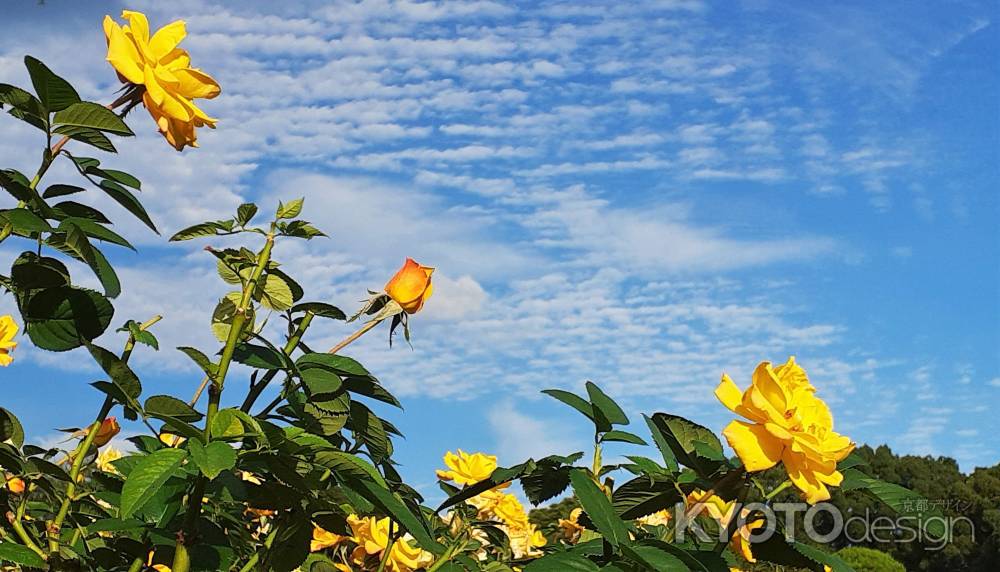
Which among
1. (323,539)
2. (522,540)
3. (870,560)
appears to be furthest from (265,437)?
(870,560)

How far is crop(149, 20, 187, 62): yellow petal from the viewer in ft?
4.35

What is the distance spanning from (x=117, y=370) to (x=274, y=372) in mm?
180

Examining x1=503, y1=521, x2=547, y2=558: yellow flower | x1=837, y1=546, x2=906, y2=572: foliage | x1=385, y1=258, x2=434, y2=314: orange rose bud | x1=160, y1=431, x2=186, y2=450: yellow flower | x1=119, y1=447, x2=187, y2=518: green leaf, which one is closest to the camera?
x1=119, y1=447, x2=187, y2=518: green leaf

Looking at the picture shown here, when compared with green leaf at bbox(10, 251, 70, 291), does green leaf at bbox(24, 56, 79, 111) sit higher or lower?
higher

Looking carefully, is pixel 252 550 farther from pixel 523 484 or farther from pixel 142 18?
pixel 142 18

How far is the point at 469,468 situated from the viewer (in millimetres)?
2070

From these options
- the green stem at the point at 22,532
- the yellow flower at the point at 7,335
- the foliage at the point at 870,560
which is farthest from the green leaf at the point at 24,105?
the foliage at the point at 870,560

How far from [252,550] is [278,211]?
0.57 metres

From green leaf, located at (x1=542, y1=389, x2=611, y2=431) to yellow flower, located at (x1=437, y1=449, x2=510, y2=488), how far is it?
2.91 ft

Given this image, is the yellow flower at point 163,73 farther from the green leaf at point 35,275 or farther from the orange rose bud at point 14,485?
the orange rose bud at point 14,485

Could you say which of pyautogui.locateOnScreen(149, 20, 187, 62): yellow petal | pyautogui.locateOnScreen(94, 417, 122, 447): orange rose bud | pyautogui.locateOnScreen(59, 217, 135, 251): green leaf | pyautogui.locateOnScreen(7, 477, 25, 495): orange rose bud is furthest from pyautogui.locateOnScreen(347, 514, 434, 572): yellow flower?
pyautogui.locateOnScreen(149, 20, 187, 62): yellow petal

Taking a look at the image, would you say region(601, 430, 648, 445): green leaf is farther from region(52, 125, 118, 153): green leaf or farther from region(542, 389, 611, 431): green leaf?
region(52, 125, 118, 153): green leaf

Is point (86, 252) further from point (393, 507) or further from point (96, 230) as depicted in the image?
point (393, 507)

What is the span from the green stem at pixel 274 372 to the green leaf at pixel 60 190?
0.34m
